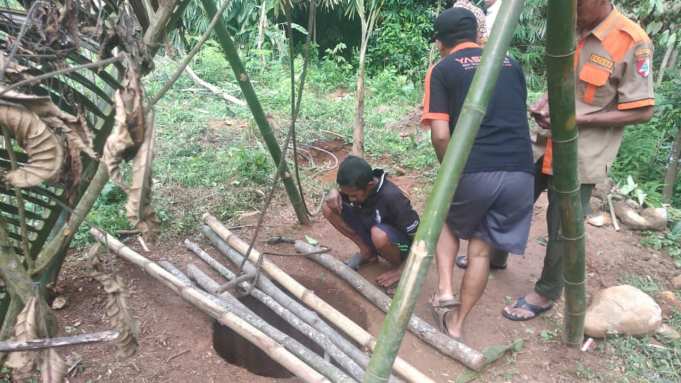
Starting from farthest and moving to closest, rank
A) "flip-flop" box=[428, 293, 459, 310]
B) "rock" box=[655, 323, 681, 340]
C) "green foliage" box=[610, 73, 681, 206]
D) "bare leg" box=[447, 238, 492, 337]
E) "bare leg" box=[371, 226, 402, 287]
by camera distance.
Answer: "green foliage" box=[610, 73, 681, 206] < "bare leg" box=[371, 226, 402, 287] < "rock" box=[655, 323, 681, 340] < "flip-flop" box=[428, 293, 459, 310] < "bare leg" box=[447, 238, 492, 337]

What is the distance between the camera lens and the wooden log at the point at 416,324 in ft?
9.22

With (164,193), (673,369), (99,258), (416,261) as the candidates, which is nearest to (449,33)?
(416,261)

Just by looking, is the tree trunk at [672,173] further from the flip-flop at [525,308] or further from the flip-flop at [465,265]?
the flip-flop at [525,308]

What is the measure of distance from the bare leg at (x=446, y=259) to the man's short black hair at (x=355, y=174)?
585mm

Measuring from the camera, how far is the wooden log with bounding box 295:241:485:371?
2811mm

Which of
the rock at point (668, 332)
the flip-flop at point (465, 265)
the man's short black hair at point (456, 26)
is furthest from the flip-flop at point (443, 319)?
the man's short black hair at point (456, 26)

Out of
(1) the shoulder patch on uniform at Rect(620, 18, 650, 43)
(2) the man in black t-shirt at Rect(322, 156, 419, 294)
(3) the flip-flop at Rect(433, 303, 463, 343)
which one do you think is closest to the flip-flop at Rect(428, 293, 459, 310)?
(3) the flip-flop at Rect(433, 303, 463, 343)

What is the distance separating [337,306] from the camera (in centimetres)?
363

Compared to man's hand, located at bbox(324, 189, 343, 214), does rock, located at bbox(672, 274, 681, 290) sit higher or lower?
lower

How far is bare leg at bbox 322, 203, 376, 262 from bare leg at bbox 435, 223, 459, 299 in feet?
2.58

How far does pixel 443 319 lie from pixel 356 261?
91cm

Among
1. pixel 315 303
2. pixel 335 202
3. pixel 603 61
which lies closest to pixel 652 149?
pixel 603 61

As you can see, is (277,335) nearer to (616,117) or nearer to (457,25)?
(457,25)

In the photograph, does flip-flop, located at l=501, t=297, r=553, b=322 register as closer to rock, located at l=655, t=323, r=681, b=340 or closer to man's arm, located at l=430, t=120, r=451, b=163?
rock, located at l=655, t=323, r=681, b=340
